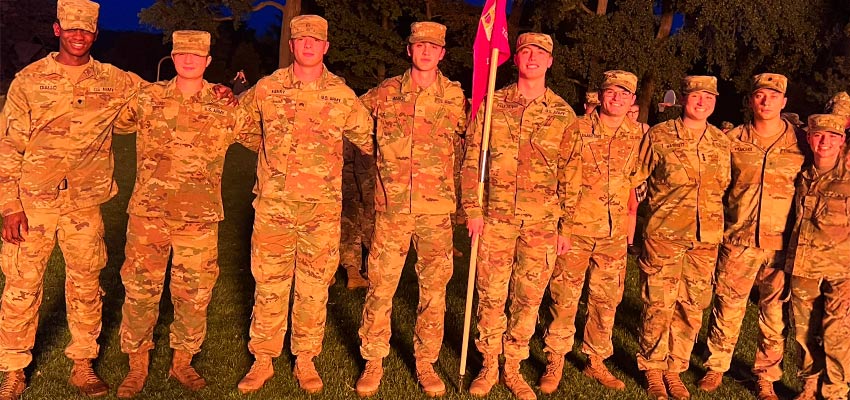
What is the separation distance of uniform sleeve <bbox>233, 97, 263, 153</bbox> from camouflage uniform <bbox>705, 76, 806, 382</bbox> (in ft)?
12.2

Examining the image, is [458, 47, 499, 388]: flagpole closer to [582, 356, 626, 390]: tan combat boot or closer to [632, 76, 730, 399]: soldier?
[582, 356, 626, 390]: tan combat boot

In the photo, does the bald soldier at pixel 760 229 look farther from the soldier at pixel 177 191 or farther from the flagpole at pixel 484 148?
the soldier at pixel 177 191

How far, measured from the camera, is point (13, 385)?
481cm

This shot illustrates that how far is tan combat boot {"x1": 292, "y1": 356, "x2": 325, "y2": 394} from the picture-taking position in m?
5.09

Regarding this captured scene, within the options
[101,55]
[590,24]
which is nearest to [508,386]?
[590,24]

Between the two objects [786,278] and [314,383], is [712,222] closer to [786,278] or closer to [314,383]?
[786,278]

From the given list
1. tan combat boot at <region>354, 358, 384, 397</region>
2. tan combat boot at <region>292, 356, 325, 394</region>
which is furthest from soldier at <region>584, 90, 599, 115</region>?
tan combat boot at <region>292, 356, 325, 394</region>

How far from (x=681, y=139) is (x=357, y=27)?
31.9 m

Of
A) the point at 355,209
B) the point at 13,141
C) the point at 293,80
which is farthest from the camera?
the point at 355,209

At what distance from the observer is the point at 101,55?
68.6 meters

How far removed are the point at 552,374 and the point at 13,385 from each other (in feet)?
13.4

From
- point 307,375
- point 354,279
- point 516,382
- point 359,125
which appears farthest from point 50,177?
point 354,279

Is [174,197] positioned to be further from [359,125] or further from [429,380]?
[429,380]

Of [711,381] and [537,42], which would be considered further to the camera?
[711,381]
